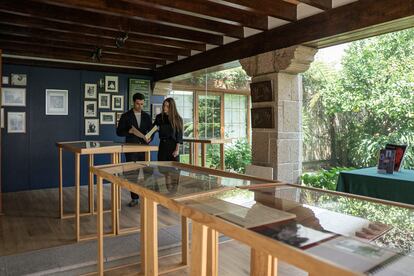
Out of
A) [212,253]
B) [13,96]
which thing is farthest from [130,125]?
[212,253]

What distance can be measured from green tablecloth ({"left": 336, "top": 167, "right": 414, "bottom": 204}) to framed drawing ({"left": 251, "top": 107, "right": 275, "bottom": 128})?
96 centimetres

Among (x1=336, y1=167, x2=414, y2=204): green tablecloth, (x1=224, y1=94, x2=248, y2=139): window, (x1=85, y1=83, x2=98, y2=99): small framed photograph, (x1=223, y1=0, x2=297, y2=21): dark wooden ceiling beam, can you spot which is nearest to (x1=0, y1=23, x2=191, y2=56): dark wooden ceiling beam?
(x1=85, y1=83, x2=98, y2=99): small framed photograph

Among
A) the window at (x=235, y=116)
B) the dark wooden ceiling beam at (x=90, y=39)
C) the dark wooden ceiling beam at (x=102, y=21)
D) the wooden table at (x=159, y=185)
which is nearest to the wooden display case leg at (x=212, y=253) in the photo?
the wooden table at (x=159, y=185)

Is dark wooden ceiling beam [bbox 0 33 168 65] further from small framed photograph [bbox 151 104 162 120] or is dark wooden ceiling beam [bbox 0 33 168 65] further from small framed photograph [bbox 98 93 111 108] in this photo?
small framed photograph [bbox 151 104 162 120]

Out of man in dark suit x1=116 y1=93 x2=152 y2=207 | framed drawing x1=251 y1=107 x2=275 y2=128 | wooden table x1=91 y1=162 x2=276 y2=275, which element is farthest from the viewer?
man in dark suit x1=116 y1=93 x2=152 y2=207

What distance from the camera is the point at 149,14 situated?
3.32 metres

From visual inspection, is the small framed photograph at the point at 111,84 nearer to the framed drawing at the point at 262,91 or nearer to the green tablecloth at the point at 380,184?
the framed drawing at the point at 262,91

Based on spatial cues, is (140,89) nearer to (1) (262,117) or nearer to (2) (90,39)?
(2) (90,39)

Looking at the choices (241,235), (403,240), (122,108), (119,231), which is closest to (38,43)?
(122,108)

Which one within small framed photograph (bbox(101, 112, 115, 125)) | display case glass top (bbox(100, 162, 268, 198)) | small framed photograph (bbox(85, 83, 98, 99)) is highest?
small framed photograph (bbox(85, 83, 98, 99))

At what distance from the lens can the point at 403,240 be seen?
99 cm

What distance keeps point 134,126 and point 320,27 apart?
2.52 meters

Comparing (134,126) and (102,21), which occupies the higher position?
(102,21)

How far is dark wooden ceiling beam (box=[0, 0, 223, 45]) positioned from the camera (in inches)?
124
